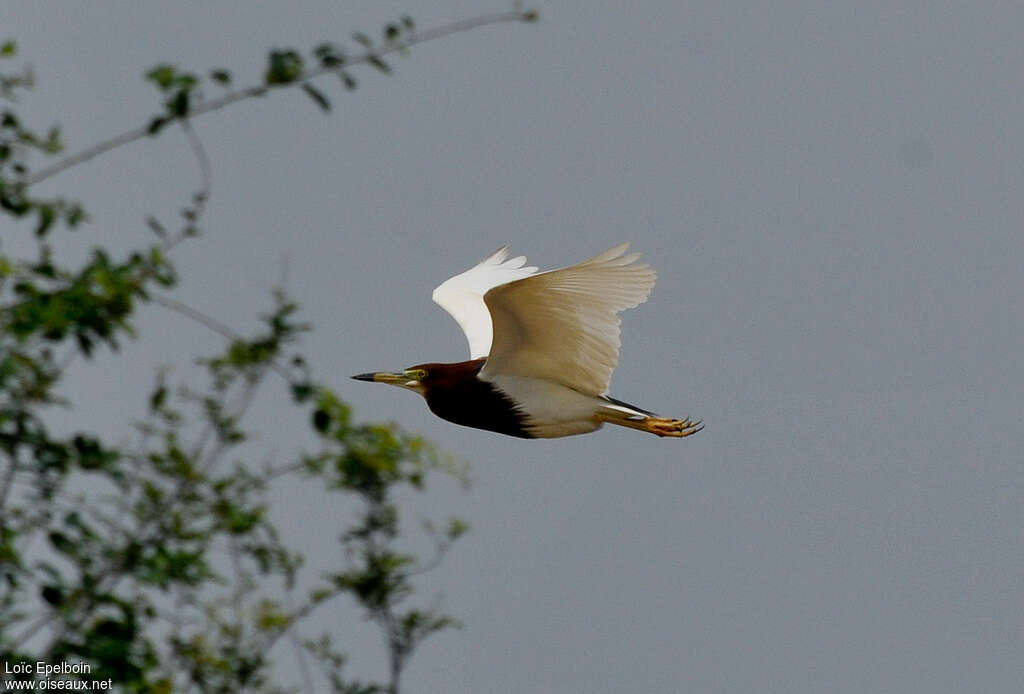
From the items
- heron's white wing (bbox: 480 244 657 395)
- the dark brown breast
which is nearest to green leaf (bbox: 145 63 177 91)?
heron's white wing (bbox: 480 244 657 395)

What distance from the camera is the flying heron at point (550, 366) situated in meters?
9.46

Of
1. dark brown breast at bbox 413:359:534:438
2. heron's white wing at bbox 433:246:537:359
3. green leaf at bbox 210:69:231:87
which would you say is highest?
heron's white wing at bbox 433:246:537:359

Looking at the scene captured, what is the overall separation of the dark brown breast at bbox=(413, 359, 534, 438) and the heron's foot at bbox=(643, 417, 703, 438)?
0.80 metres

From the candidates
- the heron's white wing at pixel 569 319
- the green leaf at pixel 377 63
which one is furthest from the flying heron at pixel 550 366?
the green leaf at pixel 377 63

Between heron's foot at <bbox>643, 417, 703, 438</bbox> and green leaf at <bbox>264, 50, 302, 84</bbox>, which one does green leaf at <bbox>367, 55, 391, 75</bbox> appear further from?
heron's foot at <bbox>643, 417, 703, 438</bbox>

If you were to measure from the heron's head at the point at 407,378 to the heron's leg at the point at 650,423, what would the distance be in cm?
120

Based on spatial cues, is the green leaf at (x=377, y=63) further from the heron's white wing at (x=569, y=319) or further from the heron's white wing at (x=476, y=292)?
the heron's white wing at (x=476, y=292)

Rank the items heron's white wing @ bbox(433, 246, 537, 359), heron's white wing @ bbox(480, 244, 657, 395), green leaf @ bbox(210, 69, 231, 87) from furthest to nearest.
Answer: heron's white wing @ bbox(433, 246, 537, 359)
heron's white wing @ bbox(480, 244, 657, 395)
green leaf @ bbox(210, 69, 231, 87)

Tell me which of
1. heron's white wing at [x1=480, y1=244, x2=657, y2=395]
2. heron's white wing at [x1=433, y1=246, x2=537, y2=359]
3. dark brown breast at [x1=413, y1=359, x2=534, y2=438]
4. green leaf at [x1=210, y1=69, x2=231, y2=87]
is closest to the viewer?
green leaf at [x1=210, y1=69, x2=231, y2=87]

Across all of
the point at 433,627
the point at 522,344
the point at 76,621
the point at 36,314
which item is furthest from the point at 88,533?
the point at 522,344

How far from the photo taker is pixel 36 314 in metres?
5.01

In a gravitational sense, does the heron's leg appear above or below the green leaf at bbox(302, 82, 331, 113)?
above

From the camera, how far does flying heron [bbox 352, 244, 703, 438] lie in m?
9.46

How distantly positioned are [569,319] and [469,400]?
1.06 metres
